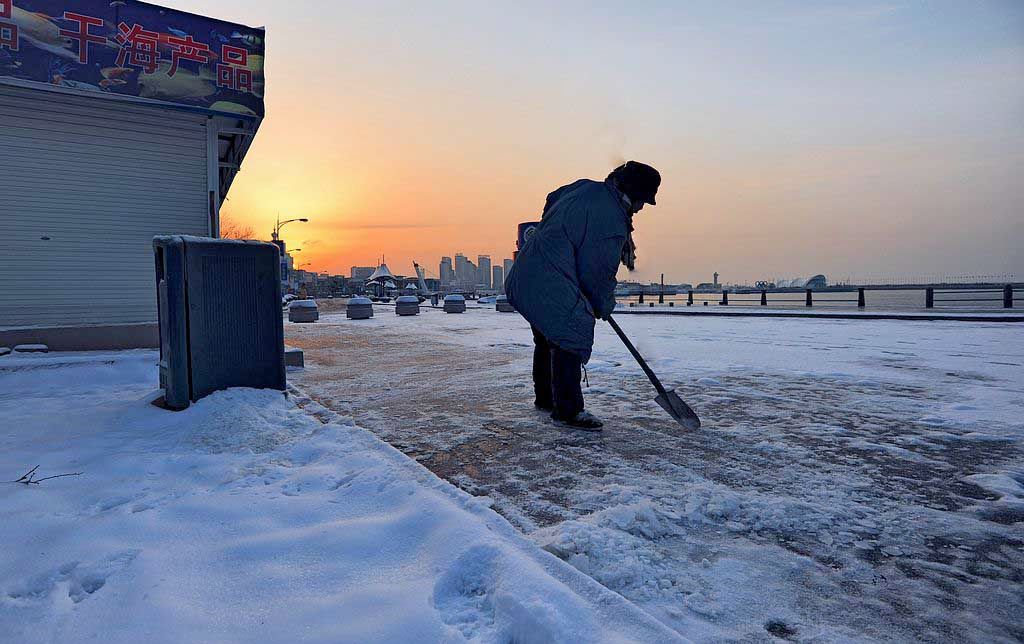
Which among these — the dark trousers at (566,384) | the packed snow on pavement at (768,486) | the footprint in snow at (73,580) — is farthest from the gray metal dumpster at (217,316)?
the footprint in snow at (73,580)

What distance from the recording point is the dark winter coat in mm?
3715

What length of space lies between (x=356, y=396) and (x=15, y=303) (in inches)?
280

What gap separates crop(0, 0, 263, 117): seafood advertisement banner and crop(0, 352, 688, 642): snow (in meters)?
7.46

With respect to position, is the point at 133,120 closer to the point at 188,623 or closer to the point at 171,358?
the point at 171,358

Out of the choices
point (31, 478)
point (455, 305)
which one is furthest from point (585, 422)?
point (455, 305)

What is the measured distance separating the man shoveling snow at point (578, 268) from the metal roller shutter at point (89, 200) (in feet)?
26.1

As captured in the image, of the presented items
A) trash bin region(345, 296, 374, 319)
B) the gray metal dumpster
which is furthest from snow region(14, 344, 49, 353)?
trash bin region(345, 296, 374, 319)

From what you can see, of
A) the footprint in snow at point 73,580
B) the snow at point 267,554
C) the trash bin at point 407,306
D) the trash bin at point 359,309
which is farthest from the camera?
the trash bin at point 407,306

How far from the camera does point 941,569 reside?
1.82 metres

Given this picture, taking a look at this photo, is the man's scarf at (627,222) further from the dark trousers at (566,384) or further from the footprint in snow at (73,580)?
the footprint in snow at (73,580)

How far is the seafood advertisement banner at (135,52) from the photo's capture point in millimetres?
7754

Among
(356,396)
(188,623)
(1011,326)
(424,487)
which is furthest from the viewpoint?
(1011,326)

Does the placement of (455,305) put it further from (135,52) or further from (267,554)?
(267,554)

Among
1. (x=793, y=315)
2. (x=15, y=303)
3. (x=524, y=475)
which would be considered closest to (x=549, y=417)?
(x=524, y=475)
